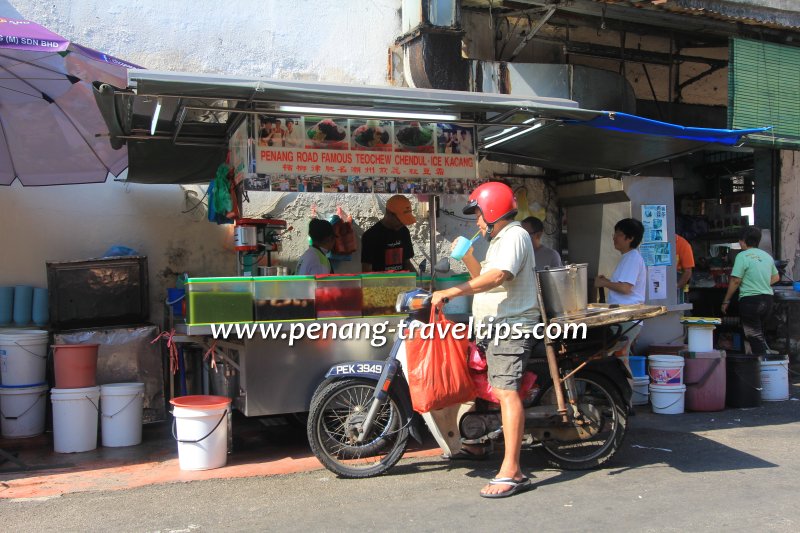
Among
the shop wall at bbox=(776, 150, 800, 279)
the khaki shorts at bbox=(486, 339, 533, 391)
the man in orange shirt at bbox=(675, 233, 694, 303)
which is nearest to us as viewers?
the khaki shorts at bbox=(486, 339, 533, 391)

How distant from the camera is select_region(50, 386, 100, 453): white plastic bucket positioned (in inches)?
230

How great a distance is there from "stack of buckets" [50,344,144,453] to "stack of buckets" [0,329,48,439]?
1.14 feet

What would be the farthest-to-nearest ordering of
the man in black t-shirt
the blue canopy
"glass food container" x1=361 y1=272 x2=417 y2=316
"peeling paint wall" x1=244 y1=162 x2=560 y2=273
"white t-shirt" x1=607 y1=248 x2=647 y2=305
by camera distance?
"peeling paint wall" x1=244 y1=162 x2=560 y2=273, the man in black t-shirt, "white t-shirt" x1=607 y1=248 x2=647 y2=305, the blue canopy, "glass food container" x1=361 y1=272 x2=417 y2=316

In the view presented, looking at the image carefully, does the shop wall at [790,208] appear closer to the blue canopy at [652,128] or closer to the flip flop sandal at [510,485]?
the blue canopy at [652,128]

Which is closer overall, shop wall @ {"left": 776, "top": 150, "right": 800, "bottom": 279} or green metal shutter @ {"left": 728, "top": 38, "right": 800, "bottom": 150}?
green metal shutter @ {"left": 728, "top": 38, "right": 800, "bottom": 150}

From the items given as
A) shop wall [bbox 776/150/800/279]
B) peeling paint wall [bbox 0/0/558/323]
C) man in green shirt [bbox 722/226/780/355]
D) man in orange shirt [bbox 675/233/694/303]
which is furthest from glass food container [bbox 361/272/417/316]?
shop wall [bbox 776/150/800/279]

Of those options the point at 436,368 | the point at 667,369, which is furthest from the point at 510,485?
the point at 667,369

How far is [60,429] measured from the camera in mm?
5859

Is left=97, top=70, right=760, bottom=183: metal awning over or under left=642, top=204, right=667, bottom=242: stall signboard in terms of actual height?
over

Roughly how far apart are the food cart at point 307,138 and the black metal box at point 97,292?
1023 mm

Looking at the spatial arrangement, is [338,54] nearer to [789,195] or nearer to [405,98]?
[405,98]

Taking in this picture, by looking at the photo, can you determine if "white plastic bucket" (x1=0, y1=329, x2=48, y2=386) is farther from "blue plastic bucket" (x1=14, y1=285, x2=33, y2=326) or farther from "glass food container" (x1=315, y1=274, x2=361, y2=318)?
"glass food container" (x1=315, y1=274, x2=361, y2=318)

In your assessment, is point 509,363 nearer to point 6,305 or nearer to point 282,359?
point 282,359

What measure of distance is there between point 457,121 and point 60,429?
4.16 meters
